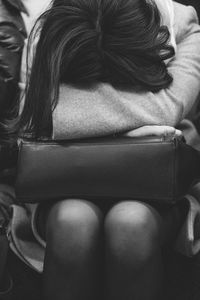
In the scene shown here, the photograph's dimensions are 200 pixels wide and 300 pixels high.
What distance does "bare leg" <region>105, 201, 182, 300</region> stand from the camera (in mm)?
1023

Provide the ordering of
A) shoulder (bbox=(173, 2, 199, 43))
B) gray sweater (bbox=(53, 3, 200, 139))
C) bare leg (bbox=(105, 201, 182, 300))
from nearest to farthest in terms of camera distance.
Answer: bare leg (bbox=(105, 201, 182, 300)) < gray sweater (bbox=(53, 3, 200, 139)) < shoulder (bbox=(173, 2, 199, 43))

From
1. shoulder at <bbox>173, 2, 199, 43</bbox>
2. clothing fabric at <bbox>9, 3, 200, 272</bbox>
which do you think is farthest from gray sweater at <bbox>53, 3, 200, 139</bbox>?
shoulder at <bbox>173, 2, 199, 43</bbox>

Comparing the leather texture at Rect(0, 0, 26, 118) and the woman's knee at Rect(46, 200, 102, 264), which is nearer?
the woman's knee at Rect(46, 200, 102, 264)

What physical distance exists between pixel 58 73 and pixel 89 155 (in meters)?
0.17

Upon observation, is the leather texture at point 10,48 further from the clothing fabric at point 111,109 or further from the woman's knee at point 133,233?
the woman's knee at point 133,233

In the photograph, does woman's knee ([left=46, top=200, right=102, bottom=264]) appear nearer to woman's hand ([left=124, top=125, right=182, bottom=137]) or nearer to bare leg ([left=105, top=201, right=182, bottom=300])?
bare leg ([left=105, top=201, right=182, bottom=300])

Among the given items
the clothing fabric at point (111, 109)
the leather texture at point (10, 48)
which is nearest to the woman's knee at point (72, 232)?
the clothing fabric at point (111, 109)

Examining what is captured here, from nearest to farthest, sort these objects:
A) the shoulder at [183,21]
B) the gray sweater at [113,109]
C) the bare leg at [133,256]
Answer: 1. the bare leg at [133,256]
2. the gray sweater at [113,109]
3. the shoulder at [183,21]

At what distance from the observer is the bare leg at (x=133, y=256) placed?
3.36 ft

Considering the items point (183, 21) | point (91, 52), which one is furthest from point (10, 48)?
point (183, 21)

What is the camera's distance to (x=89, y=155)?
110cm

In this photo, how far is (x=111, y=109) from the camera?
1.15 metres

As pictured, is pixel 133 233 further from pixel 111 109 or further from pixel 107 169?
pixel 111 109

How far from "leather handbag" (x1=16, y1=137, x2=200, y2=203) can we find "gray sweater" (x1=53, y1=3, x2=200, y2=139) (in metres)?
0.03
